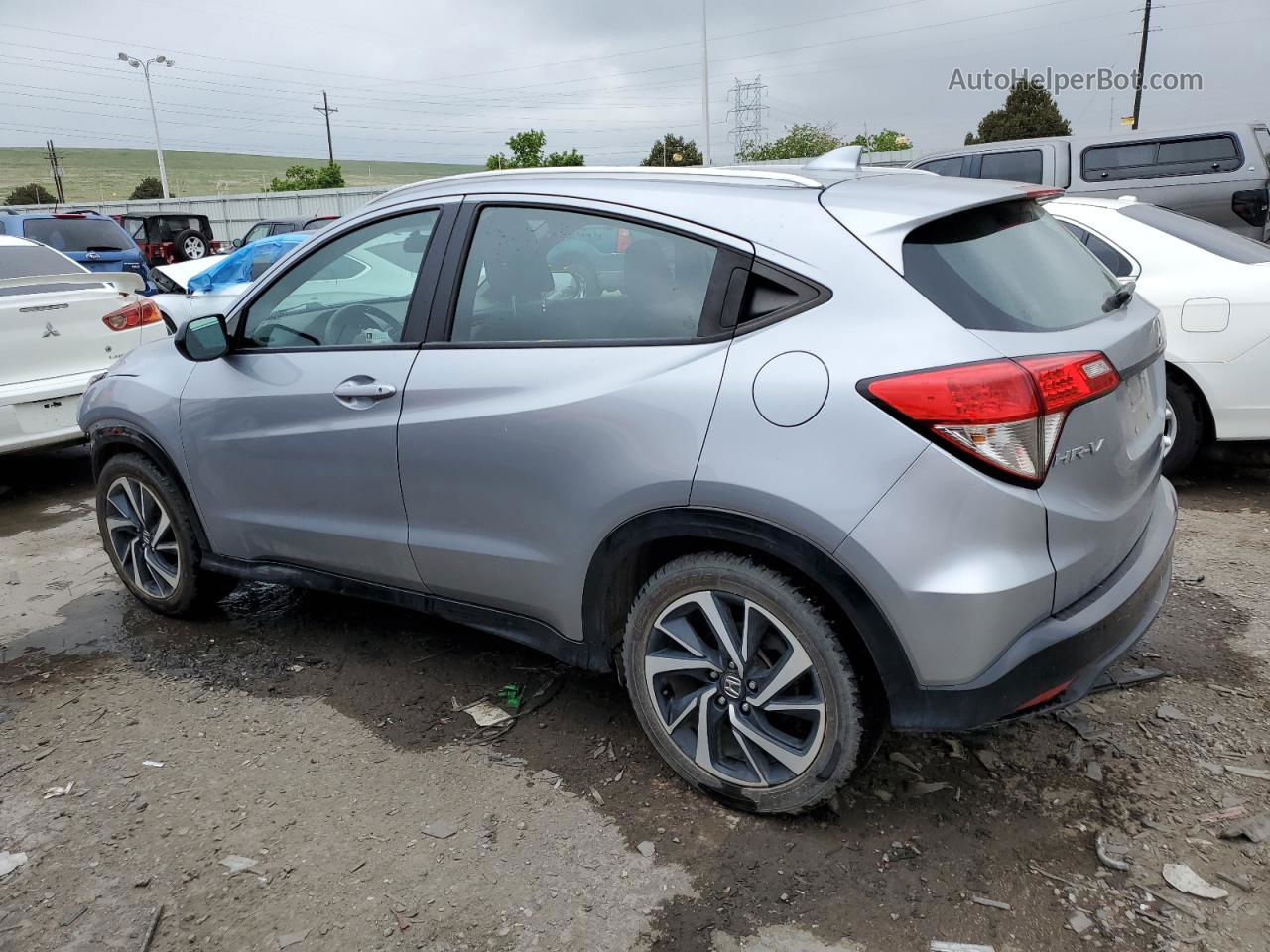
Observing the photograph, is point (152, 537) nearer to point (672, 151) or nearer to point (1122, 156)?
point (1122, 156)

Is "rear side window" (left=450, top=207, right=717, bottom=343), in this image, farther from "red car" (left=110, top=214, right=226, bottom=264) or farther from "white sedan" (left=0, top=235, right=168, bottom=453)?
"red car" (left=110, top=214, right=226, bottom=264)

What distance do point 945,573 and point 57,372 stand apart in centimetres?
604

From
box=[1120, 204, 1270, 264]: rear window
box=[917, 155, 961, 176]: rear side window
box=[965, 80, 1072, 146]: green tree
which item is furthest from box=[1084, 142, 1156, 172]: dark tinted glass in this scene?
box=[965, 80, 1072, 146]: green tree

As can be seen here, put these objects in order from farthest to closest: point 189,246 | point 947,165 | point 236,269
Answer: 1. point 189,246
2. point 947,165
3. point 236,269

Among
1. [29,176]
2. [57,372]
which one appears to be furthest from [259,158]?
[57,372]

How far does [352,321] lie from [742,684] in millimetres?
1886

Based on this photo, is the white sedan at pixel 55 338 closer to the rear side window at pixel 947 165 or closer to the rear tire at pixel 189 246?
the rear side window at pixel 947 165

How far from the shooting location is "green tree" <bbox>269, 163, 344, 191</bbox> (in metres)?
62.1

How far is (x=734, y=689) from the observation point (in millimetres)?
2604

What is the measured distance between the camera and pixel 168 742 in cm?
328

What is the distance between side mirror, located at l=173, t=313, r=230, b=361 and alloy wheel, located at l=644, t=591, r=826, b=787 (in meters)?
2.04

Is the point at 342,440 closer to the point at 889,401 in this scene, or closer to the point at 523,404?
the point at 523,404

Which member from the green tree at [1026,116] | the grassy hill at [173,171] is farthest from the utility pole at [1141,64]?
the grassy hill at [173,171]

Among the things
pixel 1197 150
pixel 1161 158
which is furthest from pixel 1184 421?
pixel 1197 150
